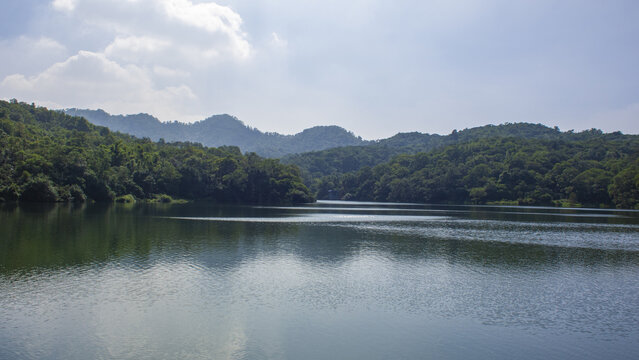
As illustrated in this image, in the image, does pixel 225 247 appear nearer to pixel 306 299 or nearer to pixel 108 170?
pixel 306 299

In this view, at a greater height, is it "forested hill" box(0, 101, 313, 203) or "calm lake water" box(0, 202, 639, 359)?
"forested hill" box(0, 101, 313, 203)

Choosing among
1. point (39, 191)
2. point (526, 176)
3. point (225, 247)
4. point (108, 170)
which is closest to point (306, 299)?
point (225, 247)

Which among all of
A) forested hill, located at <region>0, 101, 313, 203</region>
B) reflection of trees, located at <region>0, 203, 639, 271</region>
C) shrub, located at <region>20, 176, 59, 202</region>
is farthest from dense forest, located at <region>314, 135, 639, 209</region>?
shrub, located at <region>20, 176, 59, 202</region>

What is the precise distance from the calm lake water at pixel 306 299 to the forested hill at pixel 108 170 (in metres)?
58.9

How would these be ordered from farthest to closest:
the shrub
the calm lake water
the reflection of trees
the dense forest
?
the dense forest < the shrub < the reflection of trees < the calm lake water

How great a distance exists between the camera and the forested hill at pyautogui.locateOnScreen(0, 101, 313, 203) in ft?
300

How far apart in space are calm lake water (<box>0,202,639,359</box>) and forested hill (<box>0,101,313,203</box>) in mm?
58937

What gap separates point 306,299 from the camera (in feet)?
73.8

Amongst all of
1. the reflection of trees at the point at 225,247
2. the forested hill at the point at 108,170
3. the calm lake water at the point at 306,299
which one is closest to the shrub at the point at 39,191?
the forested hill at the point at 108,170

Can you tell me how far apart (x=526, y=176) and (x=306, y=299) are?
→ 5603 inches

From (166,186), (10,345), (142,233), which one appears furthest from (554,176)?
(10,345)

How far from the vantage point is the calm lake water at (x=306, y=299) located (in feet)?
53.1

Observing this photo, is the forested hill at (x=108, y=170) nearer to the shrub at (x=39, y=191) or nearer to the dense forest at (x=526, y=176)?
the shrub at (x=39, y=191)

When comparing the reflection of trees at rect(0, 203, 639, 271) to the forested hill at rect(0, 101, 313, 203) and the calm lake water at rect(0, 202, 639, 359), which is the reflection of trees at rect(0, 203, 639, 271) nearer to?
the calm lake water at rect(0, 202, 639, 359)
